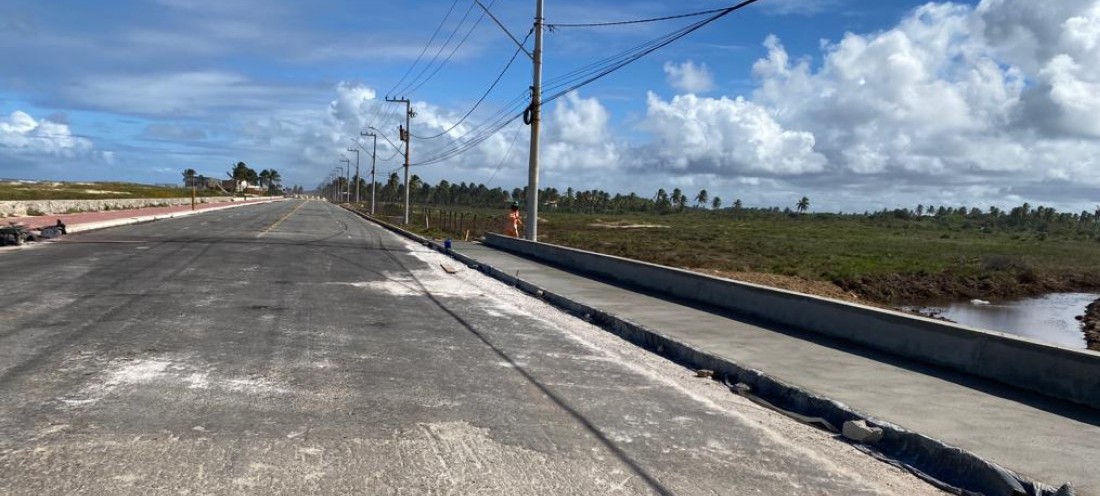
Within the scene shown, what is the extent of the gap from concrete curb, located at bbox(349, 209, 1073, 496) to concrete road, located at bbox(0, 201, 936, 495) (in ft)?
0.92

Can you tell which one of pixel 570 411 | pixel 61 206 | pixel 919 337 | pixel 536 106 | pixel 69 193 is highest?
pixel 536 106

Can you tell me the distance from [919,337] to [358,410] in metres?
6.23

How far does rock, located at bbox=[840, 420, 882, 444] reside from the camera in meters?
6.04

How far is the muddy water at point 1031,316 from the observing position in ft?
71.8

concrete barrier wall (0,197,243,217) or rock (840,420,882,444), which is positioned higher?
rock (840,420,882,444)

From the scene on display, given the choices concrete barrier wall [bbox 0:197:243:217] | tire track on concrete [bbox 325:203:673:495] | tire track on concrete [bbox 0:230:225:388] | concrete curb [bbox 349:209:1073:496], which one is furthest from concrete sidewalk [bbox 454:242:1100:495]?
concrete barrier wall [bbox 0:197:243:217]

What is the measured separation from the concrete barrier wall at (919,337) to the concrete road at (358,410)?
102 inches

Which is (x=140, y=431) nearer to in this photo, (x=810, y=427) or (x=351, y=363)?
(x=351, y=363)

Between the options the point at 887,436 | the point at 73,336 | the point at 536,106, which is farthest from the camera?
the point at 536,106

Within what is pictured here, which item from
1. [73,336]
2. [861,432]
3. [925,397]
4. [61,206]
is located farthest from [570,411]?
[61,206]

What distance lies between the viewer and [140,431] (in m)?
5.25

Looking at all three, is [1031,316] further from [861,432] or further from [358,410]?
[358,410]

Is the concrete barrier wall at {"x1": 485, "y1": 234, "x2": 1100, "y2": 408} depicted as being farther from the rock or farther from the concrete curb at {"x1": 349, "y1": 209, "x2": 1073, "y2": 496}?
the rock

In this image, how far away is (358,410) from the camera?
605 cm
